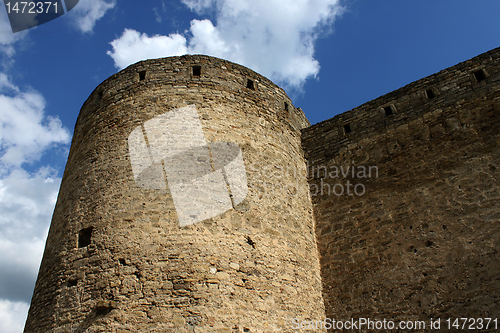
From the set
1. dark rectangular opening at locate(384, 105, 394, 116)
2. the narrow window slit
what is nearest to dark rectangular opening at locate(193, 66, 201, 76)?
the narrow window slit

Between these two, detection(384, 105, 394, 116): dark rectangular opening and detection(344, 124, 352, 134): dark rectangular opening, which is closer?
detection(384, 105, 394, 116): dark rectangular opening

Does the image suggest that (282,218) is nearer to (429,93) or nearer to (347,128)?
(347,128)

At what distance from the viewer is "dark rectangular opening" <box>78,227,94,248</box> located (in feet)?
18.3

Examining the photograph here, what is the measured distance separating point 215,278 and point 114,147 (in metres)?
3.00

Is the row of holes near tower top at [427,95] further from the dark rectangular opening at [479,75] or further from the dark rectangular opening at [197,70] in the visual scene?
the dark rectangular opening at [197,70]

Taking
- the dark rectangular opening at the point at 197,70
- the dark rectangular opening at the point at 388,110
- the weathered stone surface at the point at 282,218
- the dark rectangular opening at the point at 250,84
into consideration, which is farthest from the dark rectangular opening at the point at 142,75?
the dark rectangular opening at the point at 388,110

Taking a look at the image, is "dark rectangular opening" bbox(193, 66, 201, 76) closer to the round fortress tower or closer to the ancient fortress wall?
the round fortress tower

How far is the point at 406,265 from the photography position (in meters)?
5.95

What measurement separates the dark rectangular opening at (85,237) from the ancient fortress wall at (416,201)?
13.2 ft

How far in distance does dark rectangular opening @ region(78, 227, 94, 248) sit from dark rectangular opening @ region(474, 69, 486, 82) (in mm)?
7496

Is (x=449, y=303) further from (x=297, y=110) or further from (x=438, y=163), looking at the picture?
(x=297, y=110)

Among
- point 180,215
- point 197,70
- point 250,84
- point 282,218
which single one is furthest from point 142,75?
Result: point 282,218

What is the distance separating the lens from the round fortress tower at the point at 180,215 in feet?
16.2

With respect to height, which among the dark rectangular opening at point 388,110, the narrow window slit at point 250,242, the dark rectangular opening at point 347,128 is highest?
the dark rectangular opening at point 388,110
